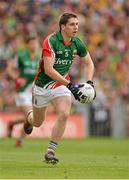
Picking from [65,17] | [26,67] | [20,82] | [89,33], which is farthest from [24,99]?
[89,33]

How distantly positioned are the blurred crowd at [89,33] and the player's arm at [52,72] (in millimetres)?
12138

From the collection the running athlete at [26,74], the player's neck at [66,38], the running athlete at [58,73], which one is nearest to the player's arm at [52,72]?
the running athlete at [58,73]

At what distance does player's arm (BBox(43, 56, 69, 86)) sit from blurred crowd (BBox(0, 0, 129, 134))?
1214 centimetres

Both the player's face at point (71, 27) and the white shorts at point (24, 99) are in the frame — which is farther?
the white shorts at point (24, 99)

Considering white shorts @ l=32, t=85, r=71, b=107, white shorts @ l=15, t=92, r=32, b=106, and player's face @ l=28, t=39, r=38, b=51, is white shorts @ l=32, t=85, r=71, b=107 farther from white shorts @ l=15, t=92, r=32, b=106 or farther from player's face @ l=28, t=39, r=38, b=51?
white shorts @ l=15, t=92, r=32, b=106

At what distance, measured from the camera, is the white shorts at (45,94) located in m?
11.4

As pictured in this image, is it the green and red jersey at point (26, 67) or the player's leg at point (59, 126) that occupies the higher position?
the green and red jersey at point (26, 67)

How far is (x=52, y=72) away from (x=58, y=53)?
0.45 meters

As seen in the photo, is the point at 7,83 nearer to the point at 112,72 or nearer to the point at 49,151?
the point at 112,72

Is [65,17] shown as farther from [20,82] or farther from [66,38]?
[20,82]

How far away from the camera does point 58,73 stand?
10.9m

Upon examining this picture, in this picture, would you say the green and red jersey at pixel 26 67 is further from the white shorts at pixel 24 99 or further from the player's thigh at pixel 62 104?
the player's thigh at pixel 62 104

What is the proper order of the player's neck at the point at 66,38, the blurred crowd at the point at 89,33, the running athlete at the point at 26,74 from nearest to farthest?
the player's neck at the point at 66,38, the running athlete at the point at 26,74, the blurred crowd at the point at 89,33

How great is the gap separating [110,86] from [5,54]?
392 cm
